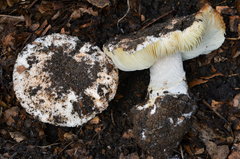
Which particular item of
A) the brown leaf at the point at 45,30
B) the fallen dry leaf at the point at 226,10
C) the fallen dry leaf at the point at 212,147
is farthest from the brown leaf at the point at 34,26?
the fallen dry leaf at the point at 212,147

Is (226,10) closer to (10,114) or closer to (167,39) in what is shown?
(167,39)

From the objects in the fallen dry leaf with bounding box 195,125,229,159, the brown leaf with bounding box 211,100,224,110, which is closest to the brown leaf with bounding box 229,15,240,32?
the brown leaf with bounding box 211,100,224,110

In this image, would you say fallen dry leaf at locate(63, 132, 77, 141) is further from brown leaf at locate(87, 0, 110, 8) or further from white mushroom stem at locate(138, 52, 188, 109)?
brown leaf at locate(87, 0, 110, 8)

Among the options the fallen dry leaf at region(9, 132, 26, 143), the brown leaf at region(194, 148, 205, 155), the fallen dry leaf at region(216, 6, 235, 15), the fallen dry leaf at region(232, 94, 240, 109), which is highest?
the fallen dry leaf at region(216, 6, 235, 15)

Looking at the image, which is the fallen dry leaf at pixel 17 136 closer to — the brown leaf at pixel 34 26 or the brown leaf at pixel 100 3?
the brown leaf at pixel 34 26

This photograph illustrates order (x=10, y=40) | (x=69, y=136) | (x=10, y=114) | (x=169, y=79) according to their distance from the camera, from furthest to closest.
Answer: (x=10, y=40) < (x=10, y=114) < (x=69, y=136) < (x=169, y=79)

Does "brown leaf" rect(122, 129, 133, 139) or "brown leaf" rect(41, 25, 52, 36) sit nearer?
"brown leaf" rect(122, 129, 133, 139)

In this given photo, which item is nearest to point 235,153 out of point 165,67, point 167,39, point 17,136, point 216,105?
point 216,105
